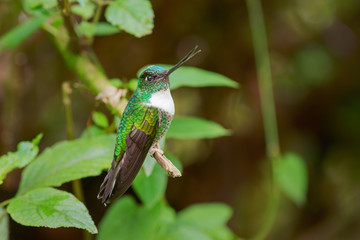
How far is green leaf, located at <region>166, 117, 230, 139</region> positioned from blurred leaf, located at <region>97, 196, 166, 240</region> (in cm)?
24

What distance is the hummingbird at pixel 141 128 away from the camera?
378 mm

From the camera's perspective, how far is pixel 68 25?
0.83 metres

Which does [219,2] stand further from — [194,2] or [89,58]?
[89,58]

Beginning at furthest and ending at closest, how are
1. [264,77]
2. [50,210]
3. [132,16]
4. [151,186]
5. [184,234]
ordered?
[264,77], [184,234], [151,186], [132,16], [50,210]

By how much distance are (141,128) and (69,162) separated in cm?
40

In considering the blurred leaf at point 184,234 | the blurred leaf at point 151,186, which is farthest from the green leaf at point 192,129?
the blurred leaf at point 184,234

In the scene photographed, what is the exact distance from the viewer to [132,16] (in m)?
0.73

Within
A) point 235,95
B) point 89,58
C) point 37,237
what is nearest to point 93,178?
point 37,237

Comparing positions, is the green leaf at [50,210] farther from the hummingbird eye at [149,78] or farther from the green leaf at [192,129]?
the green leaf at [192,129]

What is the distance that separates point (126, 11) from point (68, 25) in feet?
0.46

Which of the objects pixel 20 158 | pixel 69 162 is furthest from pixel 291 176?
pixel 20 158

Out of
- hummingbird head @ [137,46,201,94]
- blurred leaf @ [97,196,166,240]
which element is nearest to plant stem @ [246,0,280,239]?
blurred leaf @ [97,196,166,240]

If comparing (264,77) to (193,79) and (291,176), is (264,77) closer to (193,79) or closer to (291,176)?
(291,176)

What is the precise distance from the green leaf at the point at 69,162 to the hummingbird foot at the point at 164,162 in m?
0.32
